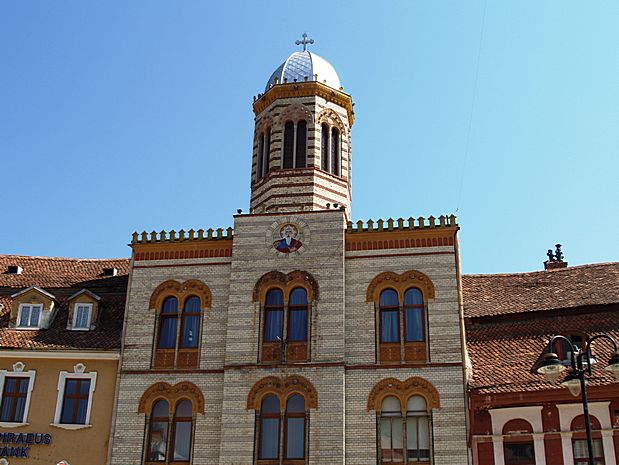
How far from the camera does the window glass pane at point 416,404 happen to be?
26469mm

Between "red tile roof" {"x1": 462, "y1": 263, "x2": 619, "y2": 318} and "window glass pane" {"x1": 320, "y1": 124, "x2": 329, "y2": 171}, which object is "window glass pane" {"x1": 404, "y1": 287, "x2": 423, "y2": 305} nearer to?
"red tile roof" {"x1": 462, "y1": 263, "x2": 619, "y2": 318}

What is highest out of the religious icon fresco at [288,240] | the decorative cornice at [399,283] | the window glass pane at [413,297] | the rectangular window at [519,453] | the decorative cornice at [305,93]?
the decorative cornice at [305,93]

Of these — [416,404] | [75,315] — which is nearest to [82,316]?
[75,315]

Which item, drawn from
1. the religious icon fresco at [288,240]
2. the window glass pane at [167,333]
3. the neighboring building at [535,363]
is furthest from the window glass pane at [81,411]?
the neighboring building at [535,363]

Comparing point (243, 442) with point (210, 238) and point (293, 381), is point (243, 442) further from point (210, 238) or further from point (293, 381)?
point (210, 238)

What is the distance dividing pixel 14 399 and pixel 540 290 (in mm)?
19619

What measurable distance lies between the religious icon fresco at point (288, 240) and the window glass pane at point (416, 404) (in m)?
6.75

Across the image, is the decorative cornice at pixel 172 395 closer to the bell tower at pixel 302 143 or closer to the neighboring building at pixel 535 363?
the bell tower at pixel 302 143

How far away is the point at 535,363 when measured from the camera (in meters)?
26.5

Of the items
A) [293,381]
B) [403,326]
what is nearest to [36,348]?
[293,381]

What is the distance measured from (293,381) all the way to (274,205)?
25.3 feet

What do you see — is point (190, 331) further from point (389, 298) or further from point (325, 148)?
point (325, 148)

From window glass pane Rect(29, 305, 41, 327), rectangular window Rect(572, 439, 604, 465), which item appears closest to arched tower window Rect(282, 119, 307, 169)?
window glass pane Rect(29, 305, 41, 327)

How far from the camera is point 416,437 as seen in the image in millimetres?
26062
